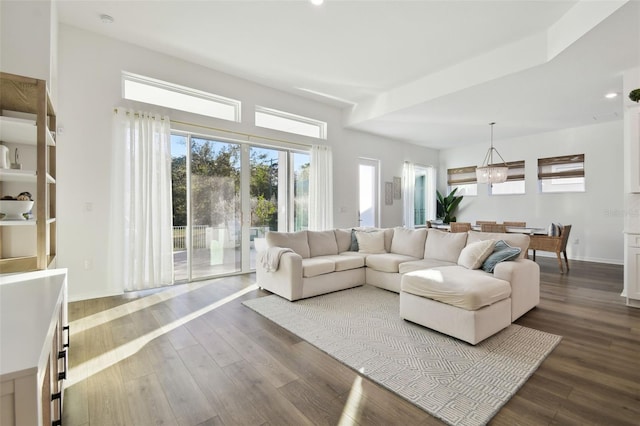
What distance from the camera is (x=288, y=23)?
3.35m

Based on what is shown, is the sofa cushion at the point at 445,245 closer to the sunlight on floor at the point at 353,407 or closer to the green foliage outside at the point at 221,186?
the sunlight on floor at the point at 353,407

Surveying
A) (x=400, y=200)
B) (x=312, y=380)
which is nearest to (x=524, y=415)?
(x=312, y=380)

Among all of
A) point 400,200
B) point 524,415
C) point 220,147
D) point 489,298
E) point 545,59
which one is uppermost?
point 545,59

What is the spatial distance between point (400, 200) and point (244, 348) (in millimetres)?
6031

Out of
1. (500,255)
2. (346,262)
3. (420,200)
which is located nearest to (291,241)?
(346,262)

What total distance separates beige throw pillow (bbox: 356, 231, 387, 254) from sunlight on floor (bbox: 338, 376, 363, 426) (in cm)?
275

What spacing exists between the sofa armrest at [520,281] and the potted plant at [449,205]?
16.9 ft

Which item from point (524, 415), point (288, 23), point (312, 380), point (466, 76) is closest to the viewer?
point (524, 415)

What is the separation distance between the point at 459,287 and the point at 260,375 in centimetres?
175

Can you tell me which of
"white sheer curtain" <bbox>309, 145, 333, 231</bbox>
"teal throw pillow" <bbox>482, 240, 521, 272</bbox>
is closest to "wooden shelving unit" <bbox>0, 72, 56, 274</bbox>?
"teal throw pillow" <bbox>482, 240, 521, 272</bbox>

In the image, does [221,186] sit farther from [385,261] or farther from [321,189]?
[385,261]

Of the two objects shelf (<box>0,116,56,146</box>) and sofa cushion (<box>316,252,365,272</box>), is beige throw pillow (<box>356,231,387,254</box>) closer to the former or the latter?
sofa cushion (<box>316,252,365,272</box>)

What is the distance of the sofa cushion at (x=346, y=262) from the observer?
3.97 metres

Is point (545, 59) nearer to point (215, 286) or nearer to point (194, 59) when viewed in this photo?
point (194, 59)
